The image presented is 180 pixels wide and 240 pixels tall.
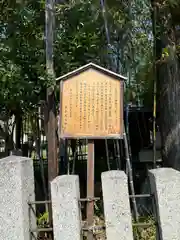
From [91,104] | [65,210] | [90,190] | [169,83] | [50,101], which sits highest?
[169,83]

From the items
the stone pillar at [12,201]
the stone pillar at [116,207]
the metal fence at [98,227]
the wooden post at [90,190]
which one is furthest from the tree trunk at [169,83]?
the stone pillar at [12,201]

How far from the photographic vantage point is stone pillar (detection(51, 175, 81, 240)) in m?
2.97

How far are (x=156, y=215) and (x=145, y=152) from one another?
4025 millimetres

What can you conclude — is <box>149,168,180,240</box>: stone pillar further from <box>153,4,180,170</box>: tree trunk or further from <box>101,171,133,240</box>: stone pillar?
<box>153,4,180,170</box>: tree trunk

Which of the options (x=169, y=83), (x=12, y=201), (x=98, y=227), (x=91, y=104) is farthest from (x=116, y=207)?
(x=169, y=83)

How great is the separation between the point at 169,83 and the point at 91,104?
1.90 metres

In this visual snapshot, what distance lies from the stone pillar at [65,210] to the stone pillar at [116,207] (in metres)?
0.25

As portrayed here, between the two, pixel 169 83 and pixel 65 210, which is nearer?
pixel 65 210

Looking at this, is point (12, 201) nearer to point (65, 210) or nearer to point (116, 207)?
point (65, 210)

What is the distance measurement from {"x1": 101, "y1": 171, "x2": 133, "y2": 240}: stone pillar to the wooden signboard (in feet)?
1.81

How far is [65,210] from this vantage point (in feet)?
9.79

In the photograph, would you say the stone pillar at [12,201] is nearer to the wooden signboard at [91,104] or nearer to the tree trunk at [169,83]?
the wooden signboard at [91,104]

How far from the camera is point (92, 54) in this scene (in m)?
4.58

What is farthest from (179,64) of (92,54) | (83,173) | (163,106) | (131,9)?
(83,173)
